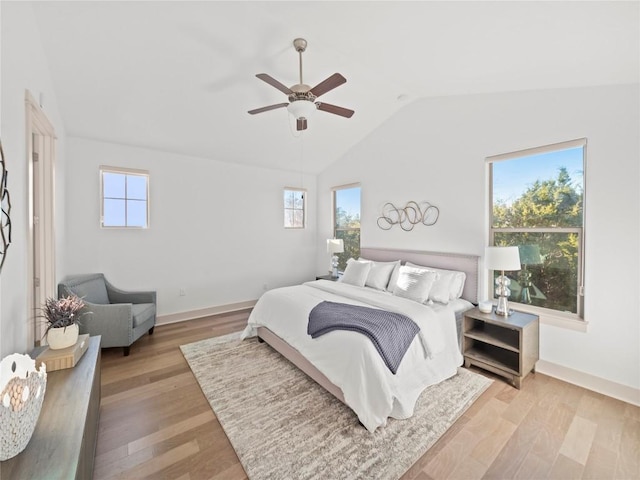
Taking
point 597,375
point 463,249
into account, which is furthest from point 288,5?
point 597,375

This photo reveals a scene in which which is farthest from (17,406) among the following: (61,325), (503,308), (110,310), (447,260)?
(447,260)

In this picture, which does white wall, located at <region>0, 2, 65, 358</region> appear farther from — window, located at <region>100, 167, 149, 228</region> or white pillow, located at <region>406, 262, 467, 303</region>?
white pillow, located at <region>406, 262, 467, 303</region>

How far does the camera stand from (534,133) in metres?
2.82

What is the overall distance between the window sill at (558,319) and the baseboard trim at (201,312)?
403 cm

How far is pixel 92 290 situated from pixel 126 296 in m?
0.36

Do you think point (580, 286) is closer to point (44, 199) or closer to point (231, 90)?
point (231, 90)

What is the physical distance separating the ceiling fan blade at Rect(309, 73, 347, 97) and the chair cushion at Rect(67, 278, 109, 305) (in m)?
3.23

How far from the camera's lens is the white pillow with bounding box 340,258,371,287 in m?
3.87

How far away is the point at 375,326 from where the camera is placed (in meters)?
2.22

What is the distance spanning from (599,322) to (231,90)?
170 inches

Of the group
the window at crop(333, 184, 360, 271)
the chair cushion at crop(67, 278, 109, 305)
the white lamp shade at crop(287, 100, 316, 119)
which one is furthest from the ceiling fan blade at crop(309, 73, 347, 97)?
the chair cushion at crop(67, 278, 109, 305)

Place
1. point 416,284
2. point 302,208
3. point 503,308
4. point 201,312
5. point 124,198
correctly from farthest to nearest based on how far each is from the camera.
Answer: point 302,208 → point 201,312 → point 124,198 → point 416,284 → point 503,308

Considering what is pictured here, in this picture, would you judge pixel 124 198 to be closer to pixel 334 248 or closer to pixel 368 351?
pixel 334 248

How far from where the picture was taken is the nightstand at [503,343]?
2.50m
